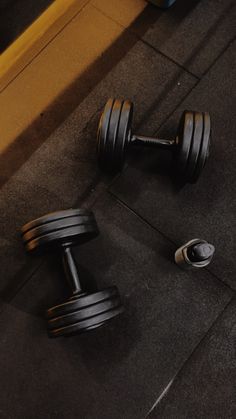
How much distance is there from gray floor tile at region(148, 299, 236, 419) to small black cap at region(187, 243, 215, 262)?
0.92ft

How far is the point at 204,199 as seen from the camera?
1.69 m

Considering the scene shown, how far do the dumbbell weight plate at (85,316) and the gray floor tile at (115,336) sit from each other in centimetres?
19

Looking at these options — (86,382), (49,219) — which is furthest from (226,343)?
(49,219)

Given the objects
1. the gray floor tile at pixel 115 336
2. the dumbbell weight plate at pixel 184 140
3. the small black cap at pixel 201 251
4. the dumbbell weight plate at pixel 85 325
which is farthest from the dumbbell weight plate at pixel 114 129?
the dumbbell weight plate at pixel 85 325

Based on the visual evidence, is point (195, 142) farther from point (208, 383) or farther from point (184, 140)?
point (208, 383)

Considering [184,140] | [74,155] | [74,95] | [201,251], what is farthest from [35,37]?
[201,251]

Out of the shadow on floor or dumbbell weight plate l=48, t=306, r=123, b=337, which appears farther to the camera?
the shadow on floor

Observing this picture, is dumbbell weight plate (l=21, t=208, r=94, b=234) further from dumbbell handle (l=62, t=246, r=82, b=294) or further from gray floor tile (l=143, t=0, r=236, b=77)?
gray floor tile (l=143, t=0, r=236, b=77)

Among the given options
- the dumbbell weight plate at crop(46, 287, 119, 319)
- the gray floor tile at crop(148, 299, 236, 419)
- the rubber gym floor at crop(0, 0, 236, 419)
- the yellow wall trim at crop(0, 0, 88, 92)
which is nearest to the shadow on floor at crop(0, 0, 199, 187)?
the rubber gym floor at crop(0, 0, 236, 419)

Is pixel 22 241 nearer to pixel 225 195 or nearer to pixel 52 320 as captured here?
pixel 52 320

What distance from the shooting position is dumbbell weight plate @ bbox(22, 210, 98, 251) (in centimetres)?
145

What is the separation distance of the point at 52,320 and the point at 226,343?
61cm

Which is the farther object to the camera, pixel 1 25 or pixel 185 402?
pixel 1 25

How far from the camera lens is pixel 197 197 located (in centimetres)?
169
